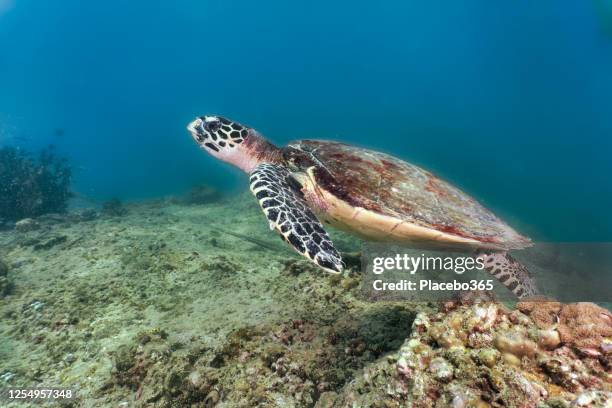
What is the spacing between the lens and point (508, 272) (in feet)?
14.2

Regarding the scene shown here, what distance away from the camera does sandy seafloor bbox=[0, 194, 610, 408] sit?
6.76 ft

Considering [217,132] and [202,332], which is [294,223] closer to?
[202,332]

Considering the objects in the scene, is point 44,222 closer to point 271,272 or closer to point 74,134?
point 271,272

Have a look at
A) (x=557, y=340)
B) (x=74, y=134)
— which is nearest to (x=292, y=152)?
(x=557, y=340)

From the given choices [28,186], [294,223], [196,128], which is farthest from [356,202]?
[28,186]

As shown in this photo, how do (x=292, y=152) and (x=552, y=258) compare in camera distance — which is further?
(x=552, y=258)

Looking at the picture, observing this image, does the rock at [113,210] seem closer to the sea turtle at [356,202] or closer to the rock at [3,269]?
the rock at [3,269]

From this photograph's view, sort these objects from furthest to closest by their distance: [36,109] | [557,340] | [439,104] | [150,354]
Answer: [36,109] → [439,104] → [150,354] → [557,340]

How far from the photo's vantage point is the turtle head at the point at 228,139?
4.73 meters

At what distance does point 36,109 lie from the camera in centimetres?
10681

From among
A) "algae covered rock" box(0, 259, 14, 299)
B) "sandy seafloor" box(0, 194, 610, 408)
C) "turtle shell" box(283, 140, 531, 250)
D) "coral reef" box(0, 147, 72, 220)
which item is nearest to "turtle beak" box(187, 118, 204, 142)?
"turtle shell" box(283, 140, 531, 250)

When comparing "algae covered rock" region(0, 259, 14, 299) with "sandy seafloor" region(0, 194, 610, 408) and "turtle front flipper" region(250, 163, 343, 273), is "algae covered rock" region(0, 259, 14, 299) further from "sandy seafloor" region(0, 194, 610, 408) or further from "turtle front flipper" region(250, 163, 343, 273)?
"turtle front flipper" region(250, 163, 343, 273)

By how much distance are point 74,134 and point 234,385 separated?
124 meters

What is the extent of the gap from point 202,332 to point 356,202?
80.0 inches
